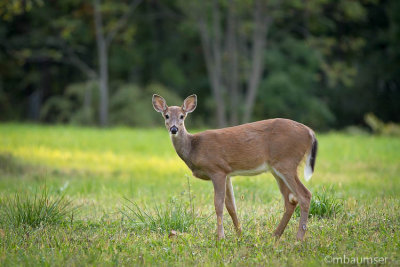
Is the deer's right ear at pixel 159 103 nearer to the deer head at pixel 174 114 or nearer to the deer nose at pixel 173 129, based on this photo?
the deer head at pixel 174 114

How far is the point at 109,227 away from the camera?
6953 mm

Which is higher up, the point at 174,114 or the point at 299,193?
the point at 174,114

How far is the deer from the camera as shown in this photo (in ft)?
20.2

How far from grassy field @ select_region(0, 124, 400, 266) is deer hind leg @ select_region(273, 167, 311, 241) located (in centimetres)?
15

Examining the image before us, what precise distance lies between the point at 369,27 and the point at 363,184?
24.3 m

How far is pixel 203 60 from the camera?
1330 inches

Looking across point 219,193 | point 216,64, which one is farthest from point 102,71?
point 219,193

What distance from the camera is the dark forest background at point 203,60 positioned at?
27344mm

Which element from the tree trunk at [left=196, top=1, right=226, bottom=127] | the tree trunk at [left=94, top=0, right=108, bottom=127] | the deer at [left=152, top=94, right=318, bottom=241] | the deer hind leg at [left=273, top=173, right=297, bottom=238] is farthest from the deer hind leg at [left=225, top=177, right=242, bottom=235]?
the tree trunk at [left=94, top=0, right=108, bottom=127]

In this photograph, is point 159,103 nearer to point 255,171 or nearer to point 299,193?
point 255,171

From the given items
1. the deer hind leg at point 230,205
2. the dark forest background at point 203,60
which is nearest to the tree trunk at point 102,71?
the dark forest background at point 203,60

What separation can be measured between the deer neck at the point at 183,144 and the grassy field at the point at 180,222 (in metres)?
0.33

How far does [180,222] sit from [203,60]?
27609mm

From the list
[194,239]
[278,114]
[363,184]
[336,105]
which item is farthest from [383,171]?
[336,105]
